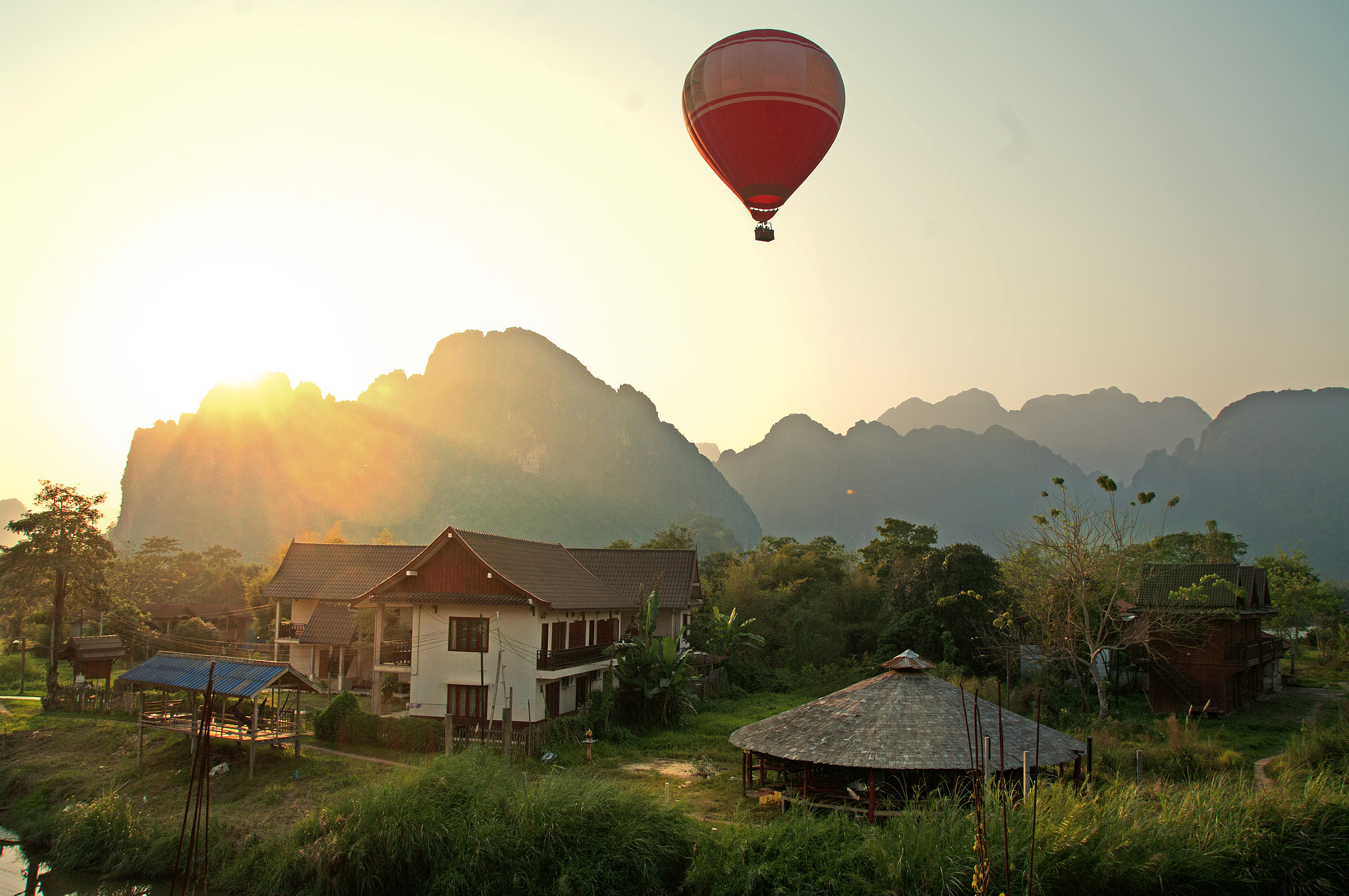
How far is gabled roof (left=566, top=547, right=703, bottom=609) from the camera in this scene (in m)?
35.5

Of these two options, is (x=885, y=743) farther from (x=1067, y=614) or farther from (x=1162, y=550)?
(x=1162, y=550)

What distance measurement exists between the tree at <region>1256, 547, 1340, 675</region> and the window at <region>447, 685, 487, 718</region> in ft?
132

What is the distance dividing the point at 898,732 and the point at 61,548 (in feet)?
111

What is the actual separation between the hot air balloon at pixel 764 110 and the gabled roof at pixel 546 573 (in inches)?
488

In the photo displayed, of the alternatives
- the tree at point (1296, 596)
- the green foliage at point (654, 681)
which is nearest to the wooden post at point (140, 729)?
the green foliage at point (654, 681)

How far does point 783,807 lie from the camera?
16.4 m

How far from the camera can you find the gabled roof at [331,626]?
3375 centimetres

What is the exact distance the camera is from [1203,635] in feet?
97.4

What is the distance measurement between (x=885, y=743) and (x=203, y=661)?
19047 mm

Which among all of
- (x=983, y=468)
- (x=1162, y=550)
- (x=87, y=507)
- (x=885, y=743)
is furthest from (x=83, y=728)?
(x=983, y=468)

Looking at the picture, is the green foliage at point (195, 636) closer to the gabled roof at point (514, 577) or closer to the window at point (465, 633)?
the gabled roof at point (514, 577)

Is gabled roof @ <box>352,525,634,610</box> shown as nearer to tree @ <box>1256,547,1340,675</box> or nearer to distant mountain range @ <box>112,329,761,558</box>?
tree @ <box>1256,547,1340,675</box>

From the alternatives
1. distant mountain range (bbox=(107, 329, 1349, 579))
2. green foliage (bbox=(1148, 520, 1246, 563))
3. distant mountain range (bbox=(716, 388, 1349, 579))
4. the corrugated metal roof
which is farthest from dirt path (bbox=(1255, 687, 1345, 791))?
distant mountain range (bbox=(107, 329, 1349, 579))

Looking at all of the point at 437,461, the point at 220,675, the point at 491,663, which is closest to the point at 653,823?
the point at 491,663
